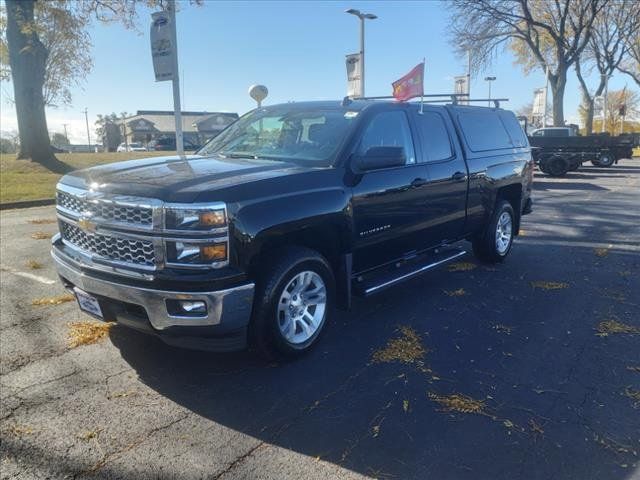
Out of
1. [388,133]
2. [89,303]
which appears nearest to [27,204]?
[89,303]

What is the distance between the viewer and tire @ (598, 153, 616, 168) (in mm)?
20902

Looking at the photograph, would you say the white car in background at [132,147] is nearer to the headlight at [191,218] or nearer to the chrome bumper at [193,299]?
the chrome bumper at [193,299]

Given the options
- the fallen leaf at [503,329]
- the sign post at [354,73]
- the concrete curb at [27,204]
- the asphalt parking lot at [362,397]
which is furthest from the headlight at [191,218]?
the sign post at [354,73]

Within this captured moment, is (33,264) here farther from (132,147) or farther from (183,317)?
(132,147)

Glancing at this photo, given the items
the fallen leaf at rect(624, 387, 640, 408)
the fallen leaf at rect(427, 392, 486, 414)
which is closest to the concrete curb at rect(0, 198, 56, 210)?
the fallen leaf at rect(427, 392, 486, 414)

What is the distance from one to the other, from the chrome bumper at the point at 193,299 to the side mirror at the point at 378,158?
1.46 metres

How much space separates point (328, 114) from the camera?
190 inches

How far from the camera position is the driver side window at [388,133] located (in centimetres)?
454

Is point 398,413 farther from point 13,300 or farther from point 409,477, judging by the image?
point 13,300

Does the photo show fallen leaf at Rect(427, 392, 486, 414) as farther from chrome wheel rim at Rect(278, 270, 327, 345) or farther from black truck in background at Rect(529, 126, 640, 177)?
black truck in background at Rect(529, 126, 640, 177)

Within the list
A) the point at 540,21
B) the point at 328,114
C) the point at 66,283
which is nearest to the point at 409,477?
the point at 66,283

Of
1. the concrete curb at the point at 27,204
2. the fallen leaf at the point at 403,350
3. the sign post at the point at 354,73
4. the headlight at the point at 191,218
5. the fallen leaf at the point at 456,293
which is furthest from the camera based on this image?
the sign post at the point at 354,73

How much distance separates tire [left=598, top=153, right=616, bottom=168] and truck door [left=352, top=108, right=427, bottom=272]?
1887 cm

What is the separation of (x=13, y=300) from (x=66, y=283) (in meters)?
1.68
